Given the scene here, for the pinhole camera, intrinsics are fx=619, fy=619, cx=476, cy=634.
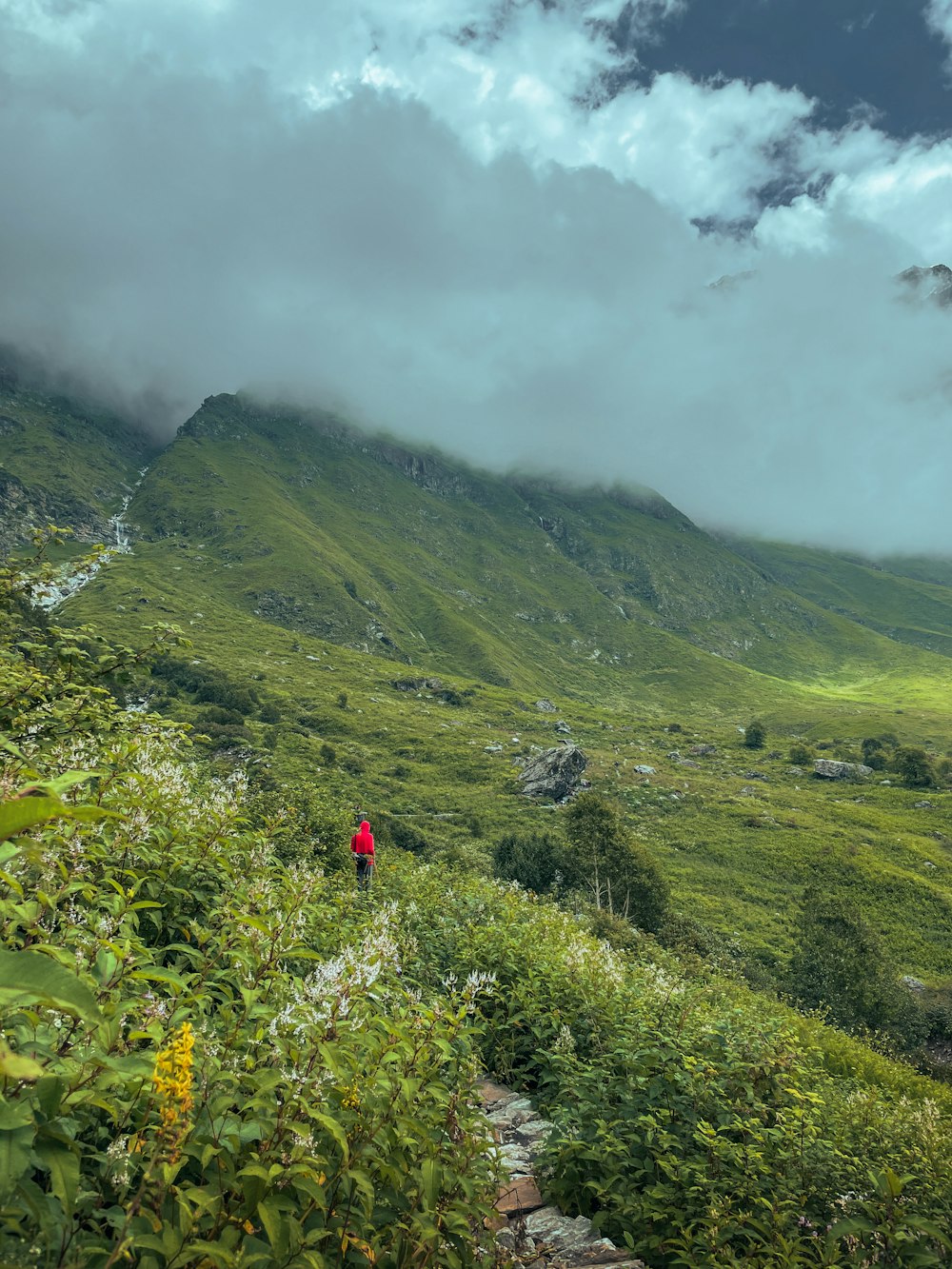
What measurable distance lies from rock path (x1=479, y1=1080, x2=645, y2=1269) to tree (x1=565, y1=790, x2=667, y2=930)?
163 ft

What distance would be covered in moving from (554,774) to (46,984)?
109 m

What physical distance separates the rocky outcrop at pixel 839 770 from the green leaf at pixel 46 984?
497ft

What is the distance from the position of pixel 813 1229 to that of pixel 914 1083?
1536cm

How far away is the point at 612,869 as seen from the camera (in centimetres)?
5703

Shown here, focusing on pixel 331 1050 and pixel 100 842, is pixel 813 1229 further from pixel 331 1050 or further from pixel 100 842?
pixel 100 842

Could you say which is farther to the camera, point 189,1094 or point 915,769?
point 915,769

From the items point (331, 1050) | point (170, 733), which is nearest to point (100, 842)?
point (170, 733)

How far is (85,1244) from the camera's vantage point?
3.07m

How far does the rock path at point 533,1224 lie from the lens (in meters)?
6.16

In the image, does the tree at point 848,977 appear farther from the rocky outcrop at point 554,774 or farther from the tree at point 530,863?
the rocky outcrop at point 554,774

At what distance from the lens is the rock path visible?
6164 mm

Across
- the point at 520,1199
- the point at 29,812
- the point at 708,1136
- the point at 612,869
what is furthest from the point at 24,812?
the point at 612,869

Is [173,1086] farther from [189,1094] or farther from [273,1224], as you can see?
[273,1224]

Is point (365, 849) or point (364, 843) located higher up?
point (364, 843)
